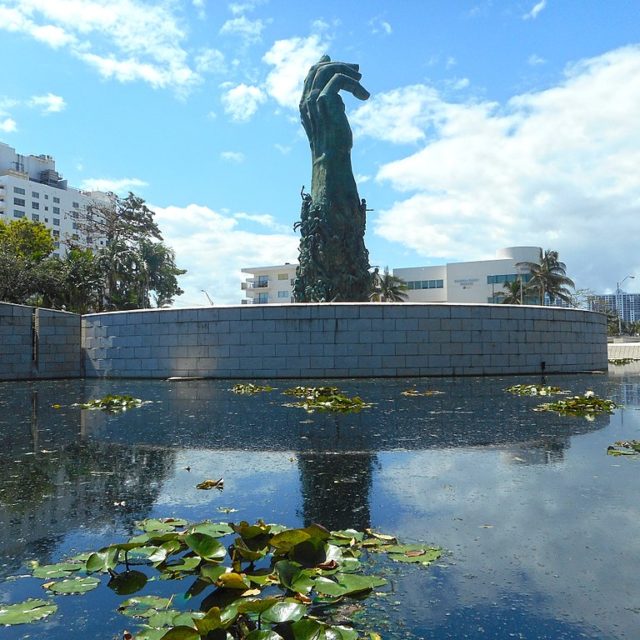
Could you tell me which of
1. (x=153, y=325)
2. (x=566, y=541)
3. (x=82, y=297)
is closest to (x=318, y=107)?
(x=153, y=325)

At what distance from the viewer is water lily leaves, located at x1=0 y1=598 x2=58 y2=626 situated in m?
2.01

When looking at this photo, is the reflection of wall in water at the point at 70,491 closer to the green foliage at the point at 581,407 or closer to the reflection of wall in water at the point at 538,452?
the reflection of wall in water at the point at 538,452

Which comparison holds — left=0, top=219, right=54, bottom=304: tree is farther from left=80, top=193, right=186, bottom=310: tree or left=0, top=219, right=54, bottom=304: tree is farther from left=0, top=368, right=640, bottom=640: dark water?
left=0, top=368, right=640, bottom=640: dark water

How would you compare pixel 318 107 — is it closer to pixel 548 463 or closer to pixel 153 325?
pixel 153 325

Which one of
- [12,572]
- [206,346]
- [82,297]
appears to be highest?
[82,297]

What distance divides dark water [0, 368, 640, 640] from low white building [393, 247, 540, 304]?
202 feet

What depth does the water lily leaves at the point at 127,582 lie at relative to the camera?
2277 millimetres

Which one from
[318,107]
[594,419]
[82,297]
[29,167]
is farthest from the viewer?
[29,167]

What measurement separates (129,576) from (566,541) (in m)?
1.98

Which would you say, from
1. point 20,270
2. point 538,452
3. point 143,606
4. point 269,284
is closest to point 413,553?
point 143,606

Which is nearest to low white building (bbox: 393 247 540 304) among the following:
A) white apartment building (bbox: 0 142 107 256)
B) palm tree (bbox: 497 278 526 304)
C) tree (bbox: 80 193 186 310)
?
palm tree (bbox: 497 278 526 304)

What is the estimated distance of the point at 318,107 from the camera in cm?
2211

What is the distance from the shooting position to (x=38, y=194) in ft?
352

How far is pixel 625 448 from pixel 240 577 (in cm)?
398
